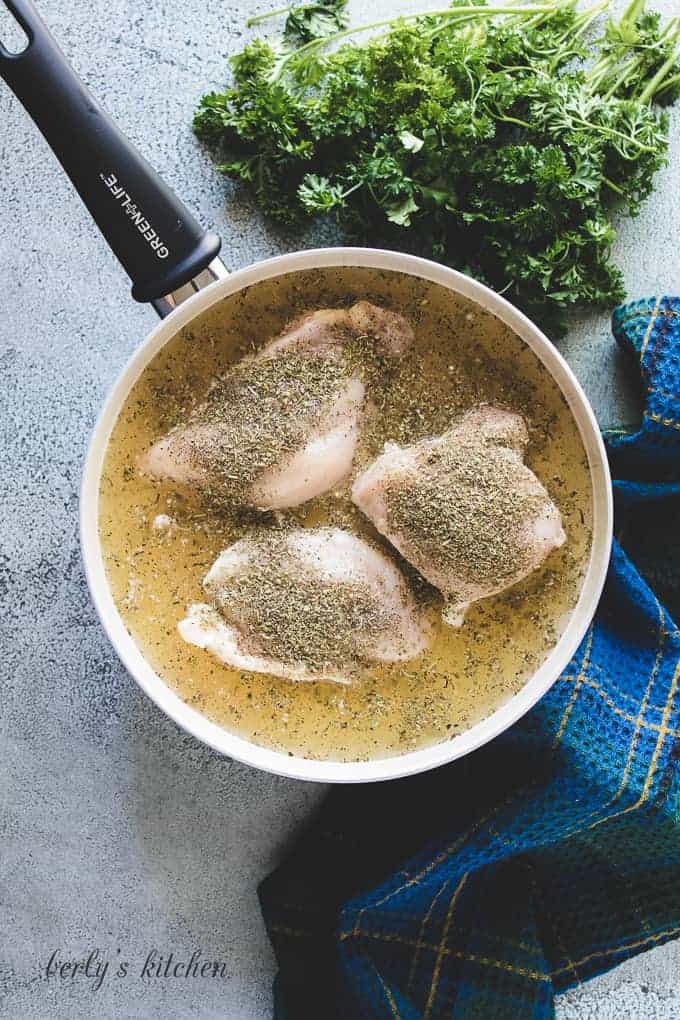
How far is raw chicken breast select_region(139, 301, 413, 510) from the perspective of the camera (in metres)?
1.24

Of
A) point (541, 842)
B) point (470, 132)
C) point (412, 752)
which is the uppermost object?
point (470, 132)

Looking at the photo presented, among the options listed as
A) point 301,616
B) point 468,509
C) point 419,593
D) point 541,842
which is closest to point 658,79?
point 468,509

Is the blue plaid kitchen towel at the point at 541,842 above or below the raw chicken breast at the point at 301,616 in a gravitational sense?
below

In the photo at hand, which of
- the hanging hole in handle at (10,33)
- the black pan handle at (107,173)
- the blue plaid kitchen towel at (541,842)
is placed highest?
the hanging hole in handle at (10,33)

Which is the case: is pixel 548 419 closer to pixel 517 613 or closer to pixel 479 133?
pixel 517 613

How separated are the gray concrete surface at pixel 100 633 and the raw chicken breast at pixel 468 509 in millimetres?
316

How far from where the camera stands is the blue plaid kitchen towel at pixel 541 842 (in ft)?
4.55

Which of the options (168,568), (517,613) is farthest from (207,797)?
(517,613)

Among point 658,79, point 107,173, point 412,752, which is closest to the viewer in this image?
point 107,173

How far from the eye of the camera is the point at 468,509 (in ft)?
3.99

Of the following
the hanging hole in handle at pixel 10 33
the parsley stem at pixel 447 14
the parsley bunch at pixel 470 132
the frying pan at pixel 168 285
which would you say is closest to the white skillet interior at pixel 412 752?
the frying pan at pixel 168 285

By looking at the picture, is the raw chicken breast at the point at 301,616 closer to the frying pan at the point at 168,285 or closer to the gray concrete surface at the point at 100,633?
the frying pan at the point at 168,285

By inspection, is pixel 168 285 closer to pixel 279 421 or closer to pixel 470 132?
pixel 279 421

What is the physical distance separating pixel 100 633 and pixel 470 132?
0.92 metres
